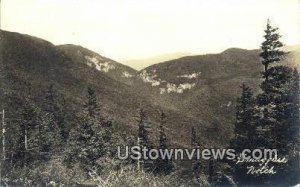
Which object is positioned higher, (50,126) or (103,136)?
(50,126)

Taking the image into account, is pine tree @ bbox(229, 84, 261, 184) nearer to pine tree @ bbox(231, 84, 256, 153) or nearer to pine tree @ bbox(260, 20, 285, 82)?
pine tree @ bbox(231, 84, 256, 153)

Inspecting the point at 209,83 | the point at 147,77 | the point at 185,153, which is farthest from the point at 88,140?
the point at 209,83

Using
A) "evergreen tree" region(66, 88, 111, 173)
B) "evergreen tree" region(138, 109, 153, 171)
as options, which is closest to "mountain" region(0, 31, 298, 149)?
"evergreen tree" region(138, 109, 153, 171)

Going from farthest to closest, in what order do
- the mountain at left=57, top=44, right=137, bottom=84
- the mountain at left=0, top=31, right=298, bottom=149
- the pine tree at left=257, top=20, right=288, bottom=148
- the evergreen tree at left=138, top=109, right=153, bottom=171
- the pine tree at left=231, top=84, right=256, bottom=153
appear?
1. the mountain at left=57, top=44, right=137, bottom=84
2. the mountain at left=0, top=31, right=298, bottom=149
3. the pine tree at left=257, top=20, right=288, bottom=148
4. the pine tree at left=231, top=84, right=256, bottom=153
5. the evergreen tree at left=138, top=109, right=153, bottom=171

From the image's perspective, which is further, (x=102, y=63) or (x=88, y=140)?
(x=102, y=63)

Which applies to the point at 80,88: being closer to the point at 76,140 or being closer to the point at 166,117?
the point at 76,140

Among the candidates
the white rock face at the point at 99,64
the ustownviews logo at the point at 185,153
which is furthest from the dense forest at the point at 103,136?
the white rock face at the point at 99,64

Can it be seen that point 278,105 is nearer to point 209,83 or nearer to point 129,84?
point 129,84

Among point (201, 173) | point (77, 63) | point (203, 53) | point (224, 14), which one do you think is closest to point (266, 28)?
point (224, 14)

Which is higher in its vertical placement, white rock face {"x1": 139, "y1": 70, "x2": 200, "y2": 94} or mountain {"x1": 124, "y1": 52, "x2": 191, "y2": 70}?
mountain {"x1": 124, "y1": 52, "x2": 191, "y2": 70}
